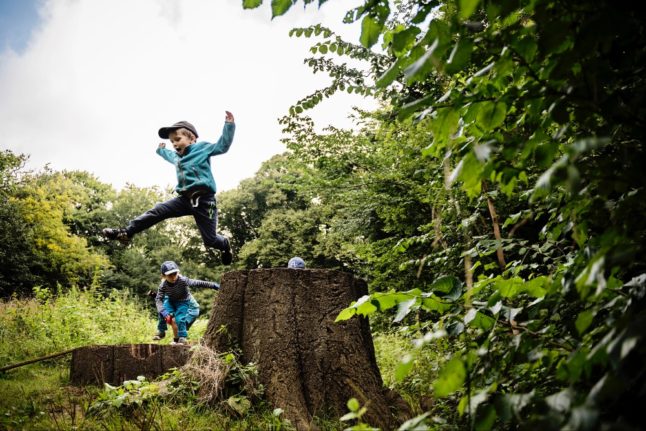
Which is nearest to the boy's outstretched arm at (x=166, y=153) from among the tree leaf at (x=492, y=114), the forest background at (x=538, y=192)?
the forest background at (x=538, y=192)

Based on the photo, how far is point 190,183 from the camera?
481 cm

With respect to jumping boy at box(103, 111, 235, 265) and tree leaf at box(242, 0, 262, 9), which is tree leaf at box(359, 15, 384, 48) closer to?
tree leaf at box(242, 0, 262, 9)

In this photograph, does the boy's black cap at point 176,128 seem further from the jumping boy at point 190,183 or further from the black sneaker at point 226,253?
the black sneaker at point 226,253

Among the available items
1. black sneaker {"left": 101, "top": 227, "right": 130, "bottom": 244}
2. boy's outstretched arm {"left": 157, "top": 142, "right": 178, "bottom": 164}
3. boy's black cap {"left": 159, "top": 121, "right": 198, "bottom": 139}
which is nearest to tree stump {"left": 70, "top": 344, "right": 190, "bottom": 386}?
black sneaker {"left": 101, "top": 227, "right": 130, "bottom": 244}

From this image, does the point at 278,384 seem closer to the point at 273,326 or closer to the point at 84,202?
the point at 273,326

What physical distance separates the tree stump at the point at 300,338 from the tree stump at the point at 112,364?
1.24 metres

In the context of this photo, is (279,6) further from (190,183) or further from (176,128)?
(176,128)

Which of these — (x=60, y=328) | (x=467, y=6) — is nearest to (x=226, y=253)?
(x=60, y=328)

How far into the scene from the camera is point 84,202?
32406mm

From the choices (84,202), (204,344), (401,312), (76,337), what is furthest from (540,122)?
(84,202)

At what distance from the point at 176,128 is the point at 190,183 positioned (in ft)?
2.81

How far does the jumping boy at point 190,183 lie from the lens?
15.8 ft

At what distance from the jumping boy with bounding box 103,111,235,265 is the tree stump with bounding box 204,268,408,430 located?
169 cm

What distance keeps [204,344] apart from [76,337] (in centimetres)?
433
